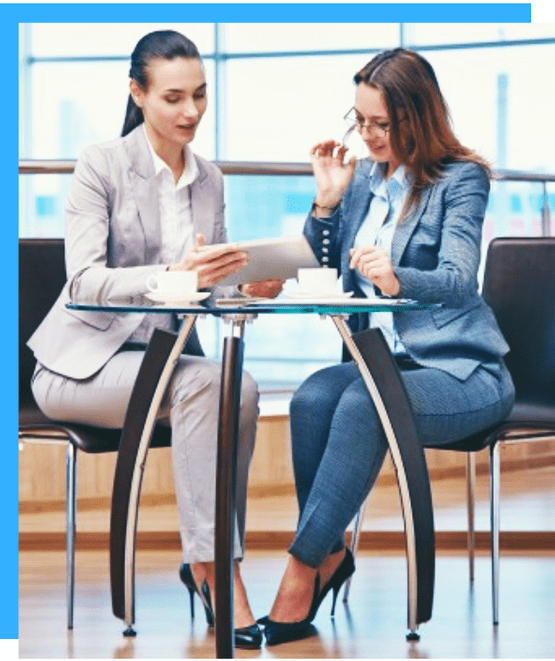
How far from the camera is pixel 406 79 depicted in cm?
275

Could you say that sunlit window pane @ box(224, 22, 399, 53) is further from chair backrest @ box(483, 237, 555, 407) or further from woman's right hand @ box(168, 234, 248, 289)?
woman's right hand @ box(168, 234, 248, 289)

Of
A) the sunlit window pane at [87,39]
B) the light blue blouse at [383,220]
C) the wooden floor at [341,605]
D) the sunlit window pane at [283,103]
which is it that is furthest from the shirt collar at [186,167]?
the sunlit window pane at [87,39]

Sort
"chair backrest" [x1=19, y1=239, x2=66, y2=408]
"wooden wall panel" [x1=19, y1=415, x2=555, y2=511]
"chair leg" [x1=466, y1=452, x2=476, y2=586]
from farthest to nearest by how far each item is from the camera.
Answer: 1. "wooden wall panel" [x1=19, y1=415, x2=555, y2=511]
2. "chair leg" [x1=466, y1=452, x2=476, y2=586]
3. "chair backrest" [x1=19, y1=239, x2=66, y2=408]

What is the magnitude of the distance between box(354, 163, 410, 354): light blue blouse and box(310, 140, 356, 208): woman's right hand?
53 mm

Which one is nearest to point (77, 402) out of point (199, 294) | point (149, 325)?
point (149, 325)

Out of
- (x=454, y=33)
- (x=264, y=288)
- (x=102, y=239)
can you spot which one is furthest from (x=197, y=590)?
(x=454, y=33)

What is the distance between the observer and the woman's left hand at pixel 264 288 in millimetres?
2672

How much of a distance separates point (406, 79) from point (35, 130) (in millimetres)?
8491

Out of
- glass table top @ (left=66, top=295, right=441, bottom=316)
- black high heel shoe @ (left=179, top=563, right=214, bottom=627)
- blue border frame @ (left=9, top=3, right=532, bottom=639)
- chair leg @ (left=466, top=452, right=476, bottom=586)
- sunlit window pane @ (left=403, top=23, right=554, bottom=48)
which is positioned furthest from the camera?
sunlit window pane @ (left=403, top=23, right=554, bottom=48)

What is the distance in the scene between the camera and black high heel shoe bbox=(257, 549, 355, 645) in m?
2.58

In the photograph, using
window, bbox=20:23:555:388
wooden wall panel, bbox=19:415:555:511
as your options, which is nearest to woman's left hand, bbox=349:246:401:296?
wooden wall panel, bbox=19:415:555:511

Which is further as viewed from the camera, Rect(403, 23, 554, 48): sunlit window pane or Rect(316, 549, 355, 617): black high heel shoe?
Rect(403, 23, 554, 48): sunlit window pane

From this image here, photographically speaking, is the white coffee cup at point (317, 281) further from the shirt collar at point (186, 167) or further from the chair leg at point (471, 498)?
the chair leg at point (471, 498)

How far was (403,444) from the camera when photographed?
253cm
